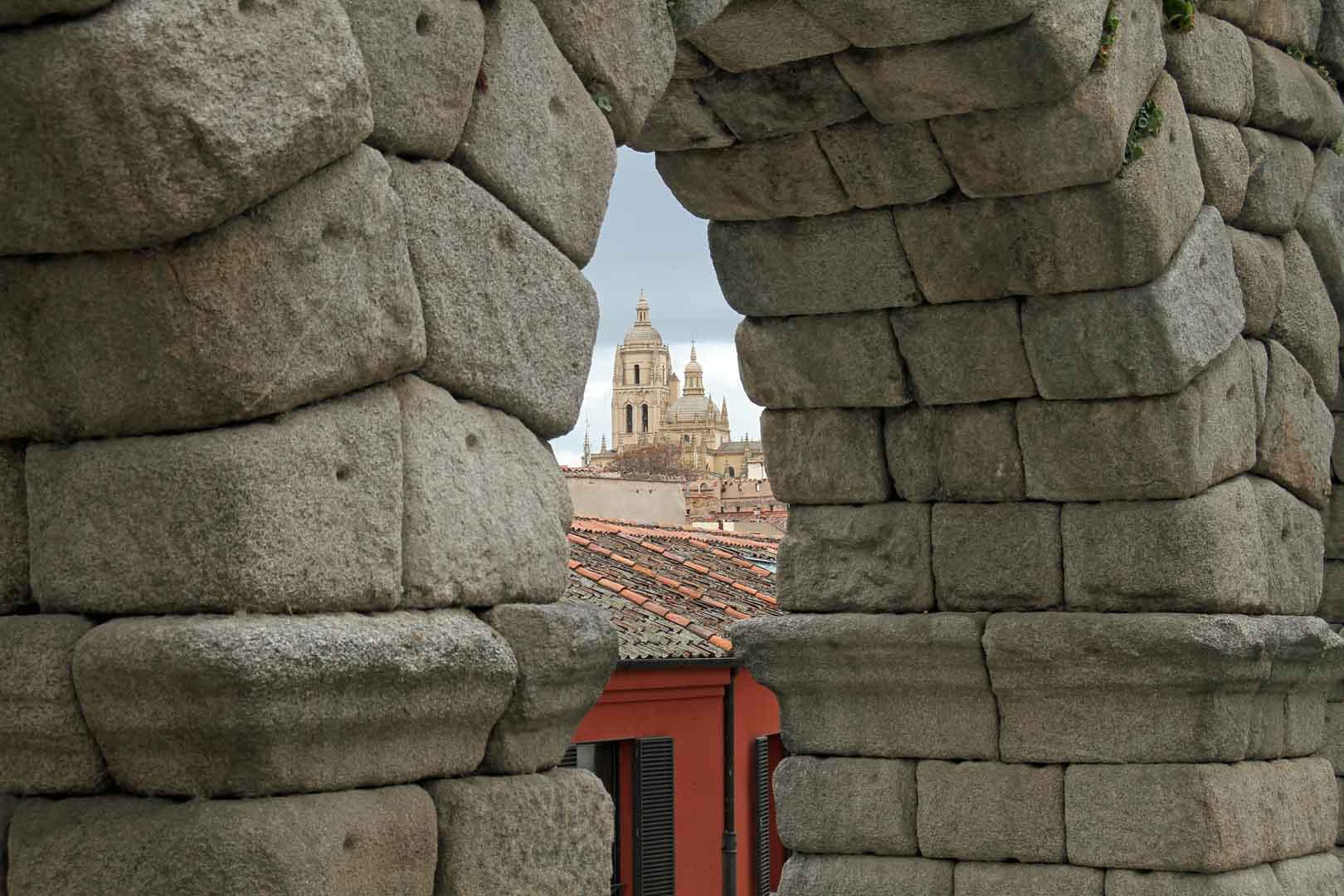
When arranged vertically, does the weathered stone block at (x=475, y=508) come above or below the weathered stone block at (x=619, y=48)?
below

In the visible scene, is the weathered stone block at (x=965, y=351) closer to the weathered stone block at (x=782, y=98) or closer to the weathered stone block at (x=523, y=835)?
the weathered stone block at (x=782, y=98)

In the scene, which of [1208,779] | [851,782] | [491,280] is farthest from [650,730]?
[491,280]

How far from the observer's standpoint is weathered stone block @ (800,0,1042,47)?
4.64 m

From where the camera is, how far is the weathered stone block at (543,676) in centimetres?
268

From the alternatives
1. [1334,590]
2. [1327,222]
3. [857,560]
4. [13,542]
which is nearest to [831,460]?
[857,560]

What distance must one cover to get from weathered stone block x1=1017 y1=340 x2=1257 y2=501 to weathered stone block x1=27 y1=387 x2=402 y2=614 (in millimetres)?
3625

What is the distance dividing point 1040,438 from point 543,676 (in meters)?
3.39

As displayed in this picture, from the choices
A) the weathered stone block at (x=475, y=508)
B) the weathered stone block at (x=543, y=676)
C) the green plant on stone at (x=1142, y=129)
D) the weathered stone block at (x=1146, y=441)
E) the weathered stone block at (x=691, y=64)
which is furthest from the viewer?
the weathered stone block at (x=1146, y=441)

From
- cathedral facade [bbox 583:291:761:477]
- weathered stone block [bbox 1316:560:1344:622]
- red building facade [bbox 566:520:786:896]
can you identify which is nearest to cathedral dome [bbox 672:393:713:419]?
cathedral facade [bbox 583:291:761:477]

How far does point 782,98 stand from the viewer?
534cm

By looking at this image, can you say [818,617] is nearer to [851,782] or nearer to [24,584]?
[851,782]

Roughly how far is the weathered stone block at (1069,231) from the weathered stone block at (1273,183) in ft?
1.46

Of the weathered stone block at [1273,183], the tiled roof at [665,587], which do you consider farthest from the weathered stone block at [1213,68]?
the tiled roof at [665,587]

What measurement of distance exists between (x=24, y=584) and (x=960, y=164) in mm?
3633
